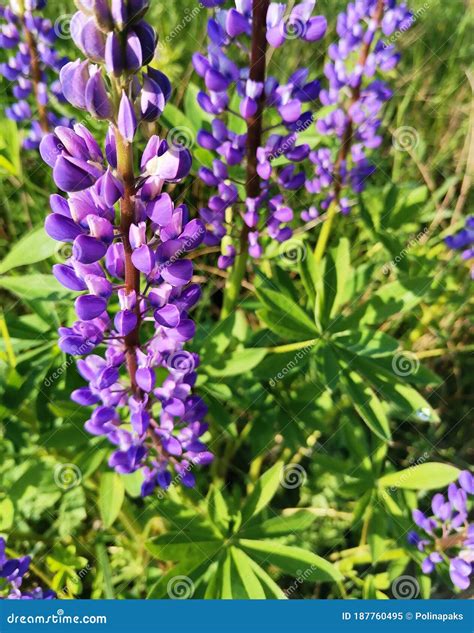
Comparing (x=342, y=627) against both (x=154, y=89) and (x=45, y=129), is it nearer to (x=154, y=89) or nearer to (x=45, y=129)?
(x=154, y=89)

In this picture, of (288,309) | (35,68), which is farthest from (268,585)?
(35,68)

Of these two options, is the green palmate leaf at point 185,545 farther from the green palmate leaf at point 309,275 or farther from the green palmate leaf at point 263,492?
the green palmate leaf at point 309,275

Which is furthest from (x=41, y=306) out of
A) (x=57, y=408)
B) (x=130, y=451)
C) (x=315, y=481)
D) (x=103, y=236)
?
(x=315, y=481)

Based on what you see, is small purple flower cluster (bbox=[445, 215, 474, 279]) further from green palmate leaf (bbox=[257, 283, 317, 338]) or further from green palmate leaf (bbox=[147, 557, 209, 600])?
green palmate leaf (bbox=[147, 557, 209, 600])

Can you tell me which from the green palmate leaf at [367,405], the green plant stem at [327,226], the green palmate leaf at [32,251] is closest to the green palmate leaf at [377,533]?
the green palmate leaf at [367,405]

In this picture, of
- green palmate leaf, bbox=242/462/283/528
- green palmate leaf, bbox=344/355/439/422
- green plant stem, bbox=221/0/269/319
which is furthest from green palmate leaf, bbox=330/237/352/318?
green palmate leaf, bbox=242/462/283/528

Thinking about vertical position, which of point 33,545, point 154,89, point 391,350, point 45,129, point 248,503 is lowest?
point 33,545

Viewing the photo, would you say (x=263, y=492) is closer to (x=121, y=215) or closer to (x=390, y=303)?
(x=390, y=303)

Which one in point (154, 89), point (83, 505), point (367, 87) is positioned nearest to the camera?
point (154, 89)
